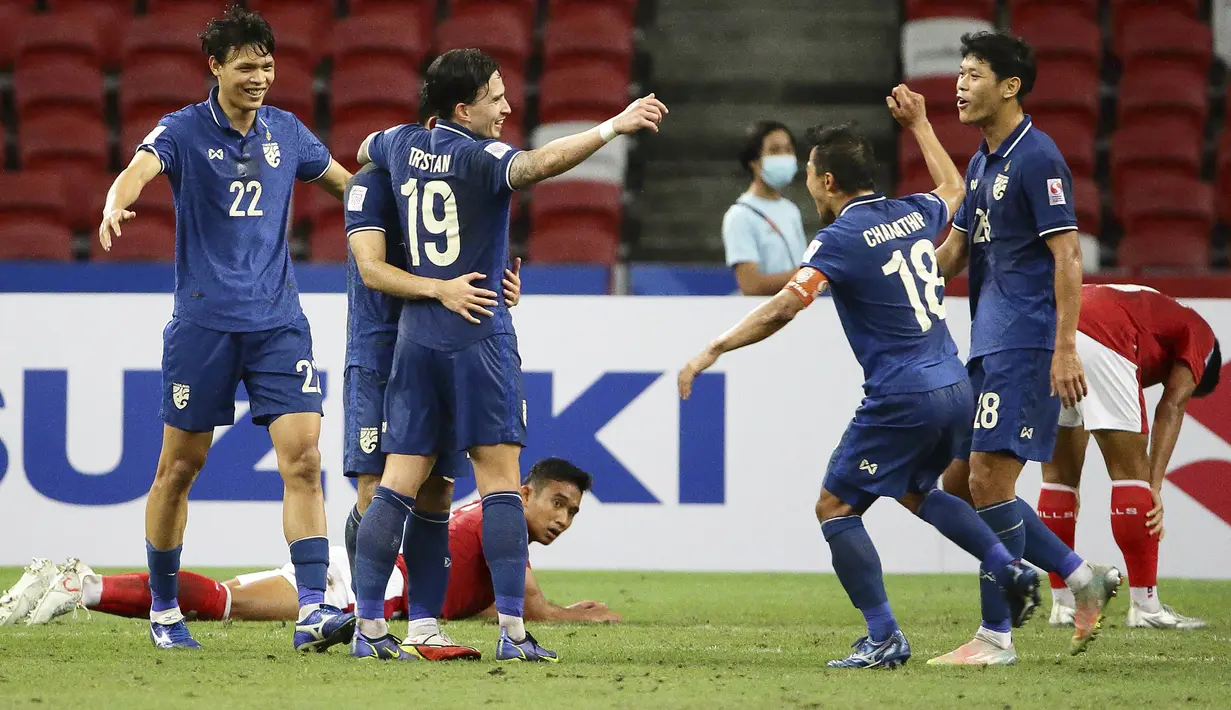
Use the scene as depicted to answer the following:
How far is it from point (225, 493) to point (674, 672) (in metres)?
3.82

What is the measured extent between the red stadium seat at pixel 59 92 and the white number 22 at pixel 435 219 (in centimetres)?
728

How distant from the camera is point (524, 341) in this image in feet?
26.3

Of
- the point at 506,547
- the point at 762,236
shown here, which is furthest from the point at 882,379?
the point at 762,236

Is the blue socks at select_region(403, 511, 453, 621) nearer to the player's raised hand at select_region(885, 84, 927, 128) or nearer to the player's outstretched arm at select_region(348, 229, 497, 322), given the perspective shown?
the player's outstretched arm at select_region(348, 229, 497, 322)

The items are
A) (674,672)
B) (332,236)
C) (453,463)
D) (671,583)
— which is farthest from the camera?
(332,236)

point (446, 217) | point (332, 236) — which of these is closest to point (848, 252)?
point (446, 217)

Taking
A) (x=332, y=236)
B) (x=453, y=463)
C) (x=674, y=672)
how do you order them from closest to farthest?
(x=674, y=672) < (x=453, y=463) < (x=332, y=236)

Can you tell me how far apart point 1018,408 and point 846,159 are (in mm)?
996

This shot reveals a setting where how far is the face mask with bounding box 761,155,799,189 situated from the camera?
27.2 feet

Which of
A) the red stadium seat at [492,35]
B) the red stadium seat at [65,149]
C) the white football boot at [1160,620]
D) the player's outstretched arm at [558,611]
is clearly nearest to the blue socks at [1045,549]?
the white football boot at [1160,620]

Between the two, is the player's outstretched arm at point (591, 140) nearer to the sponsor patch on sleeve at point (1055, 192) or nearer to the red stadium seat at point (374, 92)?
the sponsor patch on sleeve at point (1055, 192)

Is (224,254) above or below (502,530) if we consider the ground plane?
above

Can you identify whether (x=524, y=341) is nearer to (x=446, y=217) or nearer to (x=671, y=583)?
(x=671, y=583)

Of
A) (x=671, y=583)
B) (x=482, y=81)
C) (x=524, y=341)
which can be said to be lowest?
(x=671, y=583)
